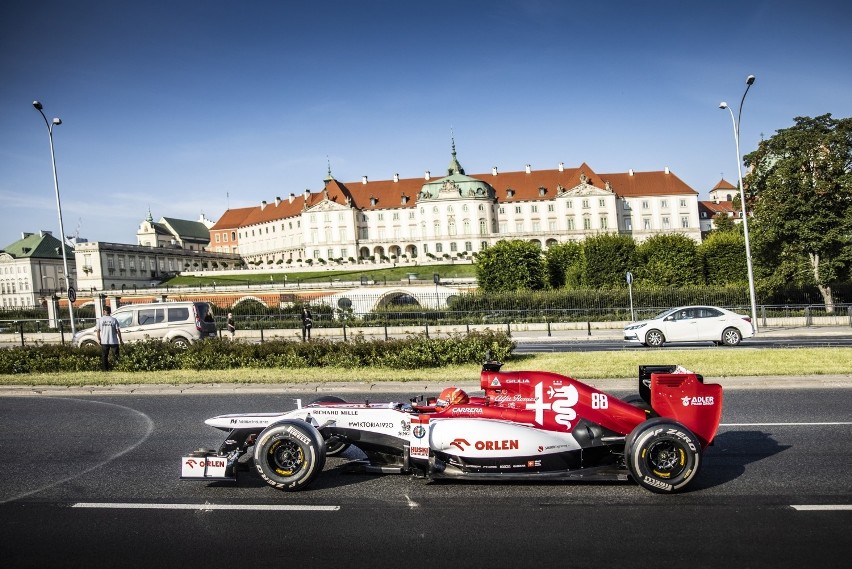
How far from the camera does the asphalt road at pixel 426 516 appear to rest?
541 cm

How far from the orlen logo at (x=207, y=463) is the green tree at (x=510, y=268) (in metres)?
52.4

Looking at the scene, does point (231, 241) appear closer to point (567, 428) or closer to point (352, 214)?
point (352, 214)

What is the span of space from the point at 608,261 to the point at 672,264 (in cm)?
536

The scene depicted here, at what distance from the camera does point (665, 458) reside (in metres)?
6.87

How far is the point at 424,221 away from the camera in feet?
426

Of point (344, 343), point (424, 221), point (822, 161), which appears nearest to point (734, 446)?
point (344, 343)

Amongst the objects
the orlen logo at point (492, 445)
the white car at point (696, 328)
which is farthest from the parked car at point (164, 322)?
the orlen logo at point (492, 445)

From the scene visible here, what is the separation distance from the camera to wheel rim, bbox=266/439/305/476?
23.7 feet

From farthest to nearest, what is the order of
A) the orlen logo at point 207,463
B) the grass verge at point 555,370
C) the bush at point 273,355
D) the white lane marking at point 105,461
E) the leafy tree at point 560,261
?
1. the leafy tree at point 560,261
2. the bush at point 273,355
3. the grass verge at point 555,370
4. the white lane marking at point 105,461
5. the orlen logo at point 207,463

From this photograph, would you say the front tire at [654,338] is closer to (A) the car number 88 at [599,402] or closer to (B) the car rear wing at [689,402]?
(B) the car rear wing at [689,402]

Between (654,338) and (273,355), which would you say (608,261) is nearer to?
(654,338)

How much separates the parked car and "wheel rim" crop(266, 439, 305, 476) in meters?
18.7

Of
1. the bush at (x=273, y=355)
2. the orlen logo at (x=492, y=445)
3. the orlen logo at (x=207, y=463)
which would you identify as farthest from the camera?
the bush at (x=273, y=355)

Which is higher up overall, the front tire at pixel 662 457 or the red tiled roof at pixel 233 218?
the red tiled roof at pixel 233 218
